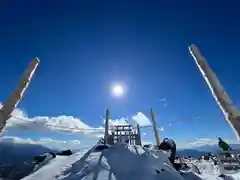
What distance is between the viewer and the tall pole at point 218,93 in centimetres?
837

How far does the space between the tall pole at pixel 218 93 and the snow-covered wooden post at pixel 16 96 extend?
7557 millimetres

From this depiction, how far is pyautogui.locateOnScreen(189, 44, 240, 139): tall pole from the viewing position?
27.5 ft

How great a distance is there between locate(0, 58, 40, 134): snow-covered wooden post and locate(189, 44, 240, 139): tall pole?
7.56 metres

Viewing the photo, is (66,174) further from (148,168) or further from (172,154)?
(172,154)

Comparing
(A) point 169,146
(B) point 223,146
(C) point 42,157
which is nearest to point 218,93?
(A) point 169,146

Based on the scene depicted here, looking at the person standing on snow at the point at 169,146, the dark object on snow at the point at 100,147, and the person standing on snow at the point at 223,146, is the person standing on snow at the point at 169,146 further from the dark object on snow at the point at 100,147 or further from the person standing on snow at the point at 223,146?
the dark object on snow at the point at 100,147

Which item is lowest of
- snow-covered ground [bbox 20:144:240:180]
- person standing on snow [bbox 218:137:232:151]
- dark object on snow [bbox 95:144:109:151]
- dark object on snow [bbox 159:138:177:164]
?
snow-covered ground [bbox 20:144:240:180]

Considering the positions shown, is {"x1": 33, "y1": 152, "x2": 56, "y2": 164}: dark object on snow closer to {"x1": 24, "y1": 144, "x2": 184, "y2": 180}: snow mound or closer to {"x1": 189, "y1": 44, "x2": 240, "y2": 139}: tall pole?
{"x1": 24, "y1": 144, "x2": 184, "y2": 180}: snow mound

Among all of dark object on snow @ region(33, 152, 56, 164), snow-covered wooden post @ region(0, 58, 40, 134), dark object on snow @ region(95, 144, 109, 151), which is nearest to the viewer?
snow-covered wooden post @ region(0, 58, 40, 134)

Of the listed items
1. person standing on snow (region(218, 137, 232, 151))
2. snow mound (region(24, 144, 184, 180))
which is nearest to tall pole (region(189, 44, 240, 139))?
snow mound (region(24, 144, 184, 180))

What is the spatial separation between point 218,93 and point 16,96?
27.2 feet

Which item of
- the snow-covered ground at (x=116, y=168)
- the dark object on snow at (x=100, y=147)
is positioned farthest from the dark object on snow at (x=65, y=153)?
the dark object on snow at (x=100, y=147)

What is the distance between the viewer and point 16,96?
9711 millimetres

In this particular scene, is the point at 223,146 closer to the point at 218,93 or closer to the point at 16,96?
the point at 218,93
